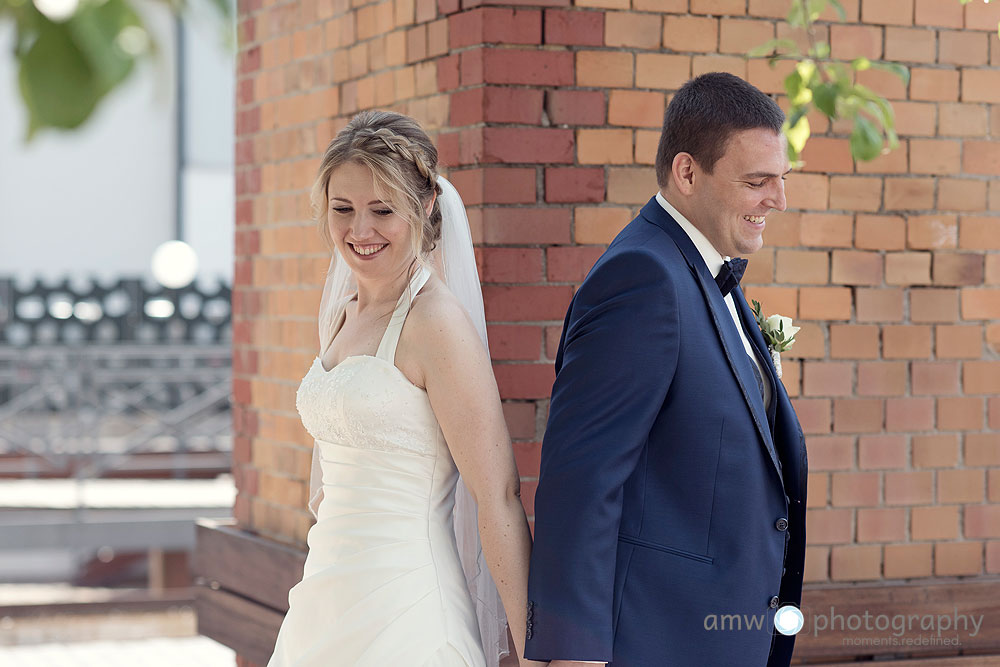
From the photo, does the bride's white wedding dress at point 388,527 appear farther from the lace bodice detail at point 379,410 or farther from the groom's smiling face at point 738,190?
the groom's smiling face at point 738,190

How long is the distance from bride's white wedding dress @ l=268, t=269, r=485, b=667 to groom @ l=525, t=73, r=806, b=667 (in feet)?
1.11

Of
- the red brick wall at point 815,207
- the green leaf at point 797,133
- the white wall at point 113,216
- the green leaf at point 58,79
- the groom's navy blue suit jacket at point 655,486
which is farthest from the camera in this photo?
the white wall at point 113,216

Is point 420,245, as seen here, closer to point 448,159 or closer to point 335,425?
point 335,425

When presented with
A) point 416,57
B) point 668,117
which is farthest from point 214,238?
point 668,117

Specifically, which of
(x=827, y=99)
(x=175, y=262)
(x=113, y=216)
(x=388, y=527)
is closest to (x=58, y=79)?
(x=388, y=527)

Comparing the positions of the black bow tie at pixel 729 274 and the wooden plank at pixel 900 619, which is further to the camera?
the wooden plank at pixel 900 619

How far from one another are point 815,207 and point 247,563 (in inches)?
84.0

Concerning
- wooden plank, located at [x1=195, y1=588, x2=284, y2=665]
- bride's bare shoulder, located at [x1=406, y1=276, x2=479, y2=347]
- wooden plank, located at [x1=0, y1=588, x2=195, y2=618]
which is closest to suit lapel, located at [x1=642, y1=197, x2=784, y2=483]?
bride's bare shoulder, located at [x1=406, y1=276, x2=479, y2=347]

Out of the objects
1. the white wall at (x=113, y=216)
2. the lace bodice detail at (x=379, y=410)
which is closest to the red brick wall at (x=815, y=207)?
the lace bodice detail at (x=379, y=410)

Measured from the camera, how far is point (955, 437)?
3453 mm

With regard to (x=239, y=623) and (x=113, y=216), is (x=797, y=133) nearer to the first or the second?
(x=239, y=623)

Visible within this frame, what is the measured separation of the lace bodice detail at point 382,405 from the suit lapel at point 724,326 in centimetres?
53

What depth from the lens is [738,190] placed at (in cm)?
212

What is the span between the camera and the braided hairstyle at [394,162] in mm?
2355
